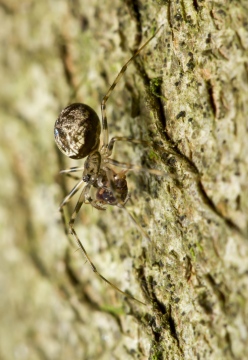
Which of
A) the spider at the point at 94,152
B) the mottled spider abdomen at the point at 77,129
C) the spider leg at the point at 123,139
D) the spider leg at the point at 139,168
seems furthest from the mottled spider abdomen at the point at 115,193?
the mottled spider abdomen at the point at 77,129

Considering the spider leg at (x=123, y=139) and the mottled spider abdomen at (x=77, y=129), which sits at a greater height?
the mottled spider abdomen at (x=77, y=129)

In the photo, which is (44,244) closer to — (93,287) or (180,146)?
(93,287)

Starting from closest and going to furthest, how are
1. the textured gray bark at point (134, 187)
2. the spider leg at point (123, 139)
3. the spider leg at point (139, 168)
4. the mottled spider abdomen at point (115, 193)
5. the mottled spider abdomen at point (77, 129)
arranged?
the textured gray bark at point (134, 187) → the spider leg at point (139, 168) → the spider leg at point (123, 139) → the mottled spider abdomen at point (115, 193) → the mottled spider abdomen at point (77, 129)

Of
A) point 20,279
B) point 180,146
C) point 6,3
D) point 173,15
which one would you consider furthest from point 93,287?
point 6,3

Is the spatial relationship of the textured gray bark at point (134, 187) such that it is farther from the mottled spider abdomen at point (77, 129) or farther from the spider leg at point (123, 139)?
the mottled spider abdomen at point (77, 129)

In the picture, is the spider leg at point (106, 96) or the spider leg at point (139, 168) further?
the spider leg at point (106, 96)

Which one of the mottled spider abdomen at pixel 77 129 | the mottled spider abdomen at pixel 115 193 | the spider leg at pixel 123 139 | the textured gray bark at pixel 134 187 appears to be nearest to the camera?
the textured gray bark at pixel 134 187

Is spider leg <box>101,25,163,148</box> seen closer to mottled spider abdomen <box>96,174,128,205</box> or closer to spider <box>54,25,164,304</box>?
spider <box>54,25,164,304</box>
